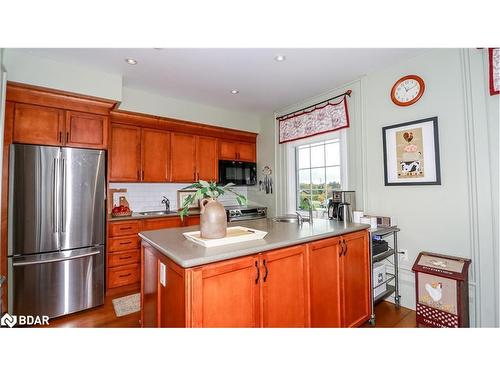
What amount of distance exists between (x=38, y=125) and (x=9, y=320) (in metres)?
1.87

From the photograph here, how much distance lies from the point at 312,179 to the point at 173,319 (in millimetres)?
2817

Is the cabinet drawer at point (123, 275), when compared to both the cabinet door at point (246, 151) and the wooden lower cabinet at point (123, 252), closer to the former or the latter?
the wooden lower cabinet at point (123, 252)

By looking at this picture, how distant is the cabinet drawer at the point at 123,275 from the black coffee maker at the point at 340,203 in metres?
2.55

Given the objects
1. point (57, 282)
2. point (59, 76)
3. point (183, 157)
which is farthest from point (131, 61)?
point (57, 282)

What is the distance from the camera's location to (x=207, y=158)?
12.8 ft

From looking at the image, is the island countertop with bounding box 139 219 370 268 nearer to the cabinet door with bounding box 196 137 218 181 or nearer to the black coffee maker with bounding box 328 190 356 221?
the black coffee maker with bounding box 328 190 356 221

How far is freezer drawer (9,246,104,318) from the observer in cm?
219

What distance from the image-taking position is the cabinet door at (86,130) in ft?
8.45

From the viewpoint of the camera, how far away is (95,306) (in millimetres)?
2557

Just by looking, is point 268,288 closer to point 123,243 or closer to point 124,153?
point 123,243

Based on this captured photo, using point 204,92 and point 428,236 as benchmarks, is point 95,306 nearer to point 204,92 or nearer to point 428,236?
point 204,92

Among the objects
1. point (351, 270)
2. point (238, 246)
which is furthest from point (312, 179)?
point (238, 246)

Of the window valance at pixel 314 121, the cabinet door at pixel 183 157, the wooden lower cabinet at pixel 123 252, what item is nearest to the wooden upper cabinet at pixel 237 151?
the cabinet door at pixel 183 157
